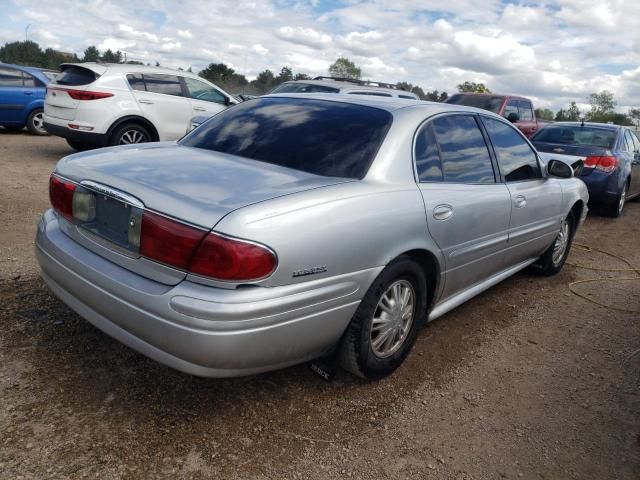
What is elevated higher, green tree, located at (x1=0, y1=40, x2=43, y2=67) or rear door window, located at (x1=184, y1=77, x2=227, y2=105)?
rear door window, located at (x1=184, y1=77, x2=227, y2=105)

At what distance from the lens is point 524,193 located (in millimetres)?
4082

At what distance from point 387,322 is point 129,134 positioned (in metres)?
7.08

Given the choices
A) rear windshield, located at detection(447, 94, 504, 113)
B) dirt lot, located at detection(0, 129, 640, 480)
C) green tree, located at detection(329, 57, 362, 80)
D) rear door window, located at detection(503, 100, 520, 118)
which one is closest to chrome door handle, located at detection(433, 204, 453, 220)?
dirt lot, located at detection(0, 129, 640, 480)

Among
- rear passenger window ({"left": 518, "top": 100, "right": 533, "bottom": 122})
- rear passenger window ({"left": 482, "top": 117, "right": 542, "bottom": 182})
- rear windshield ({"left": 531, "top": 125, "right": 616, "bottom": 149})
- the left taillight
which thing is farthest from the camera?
rear passenger window ({"left": 518, "top": 100, "right": 533, "bottom": 122})

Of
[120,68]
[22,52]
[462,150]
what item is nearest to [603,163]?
[462,150]

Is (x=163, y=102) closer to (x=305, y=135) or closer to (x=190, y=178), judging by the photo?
(x=305, y=135)

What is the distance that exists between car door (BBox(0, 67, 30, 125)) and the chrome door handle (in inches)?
A: 462

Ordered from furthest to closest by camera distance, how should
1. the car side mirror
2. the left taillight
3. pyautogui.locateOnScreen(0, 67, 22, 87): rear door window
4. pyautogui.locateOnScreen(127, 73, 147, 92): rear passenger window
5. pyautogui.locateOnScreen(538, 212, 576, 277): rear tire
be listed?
1. pyautogui.locateOnScreen(0, 67, 22, 87): rear door window
2. pyautogui.locateOnScreen(127, 73, 147, 92): rear passenger window
3. pyautogui.locateOnScreen(538, 212, 576, 277): rear tire
4. the car side mirror
5. the left taillight

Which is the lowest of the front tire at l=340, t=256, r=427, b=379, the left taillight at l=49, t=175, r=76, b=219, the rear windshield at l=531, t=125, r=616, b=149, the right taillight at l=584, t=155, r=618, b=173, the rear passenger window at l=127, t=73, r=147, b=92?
the front tire at l=340, t=256, r=427, b=379

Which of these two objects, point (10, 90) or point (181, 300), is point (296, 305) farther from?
point (10, 90)

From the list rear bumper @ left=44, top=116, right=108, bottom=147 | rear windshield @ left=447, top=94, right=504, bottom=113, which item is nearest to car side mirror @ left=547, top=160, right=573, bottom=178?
rear bumper @ left=44, top=116, right=108, bottom=147

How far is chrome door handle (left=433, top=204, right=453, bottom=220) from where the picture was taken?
3041 millimetres

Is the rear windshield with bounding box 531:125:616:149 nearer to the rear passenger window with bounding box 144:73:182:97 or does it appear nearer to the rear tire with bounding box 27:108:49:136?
the rear passenger window with bounding box 144:73:182:97

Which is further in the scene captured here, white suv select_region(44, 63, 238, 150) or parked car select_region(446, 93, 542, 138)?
parked car select_region(446, 93, 542, 138)
